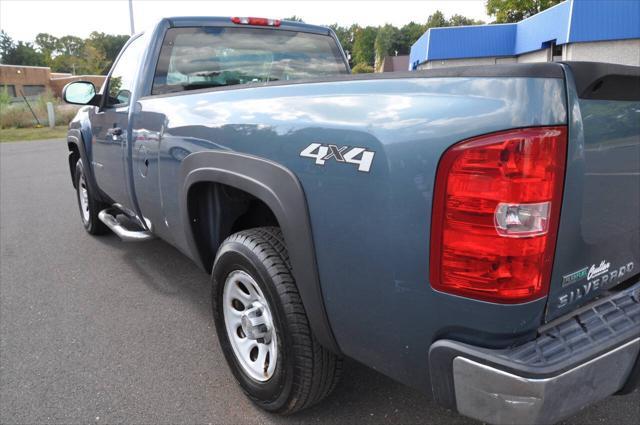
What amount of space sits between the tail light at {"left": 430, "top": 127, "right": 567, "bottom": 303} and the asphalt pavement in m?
1.15

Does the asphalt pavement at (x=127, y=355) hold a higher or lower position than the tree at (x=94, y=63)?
lower

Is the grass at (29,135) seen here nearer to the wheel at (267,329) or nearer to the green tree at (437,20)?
the wheel at (267,329)

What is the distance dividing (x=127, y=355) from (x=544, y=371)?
2.39 metres

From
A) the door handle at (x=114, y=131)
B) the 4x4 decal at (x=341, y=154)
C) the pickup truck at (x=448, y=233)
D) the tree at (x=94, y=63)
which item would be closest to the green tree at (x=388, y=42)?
the tree at (x=94, y=63)

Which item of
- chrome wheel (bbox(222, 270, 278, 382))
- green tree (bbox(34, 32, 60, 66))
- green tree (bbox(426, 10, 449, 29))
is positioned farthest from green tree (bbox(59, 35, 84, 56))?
chrome wheel (bbox(222, 270, 278, 382))

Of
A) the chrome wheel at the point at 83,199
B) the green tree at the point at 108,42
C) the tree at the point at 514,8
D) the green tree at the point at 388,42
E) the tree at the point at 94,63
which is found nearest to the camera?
the chrome wheel at the point at 83,199

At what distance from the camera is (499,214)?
4.79 ft

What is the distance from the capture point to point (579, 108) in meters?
1.49

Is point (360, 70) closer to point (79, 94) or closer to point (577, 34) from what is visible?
point (577, 34)

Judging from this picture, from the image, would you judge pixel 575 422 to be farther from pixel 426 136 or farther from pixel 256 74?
pixel 256 74

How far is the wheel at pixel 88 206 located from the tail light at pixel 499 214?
4.26 meters

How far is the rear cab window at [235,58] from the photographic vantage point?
353 cm

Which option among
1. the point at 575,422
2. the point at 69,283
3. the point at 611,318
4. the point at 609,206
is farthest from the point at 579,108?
the point at 69,283

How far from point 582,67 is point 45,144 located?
1819 centimetres
